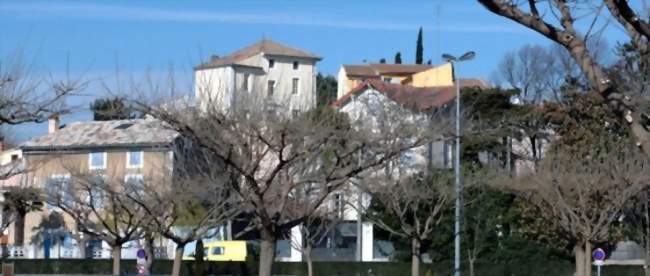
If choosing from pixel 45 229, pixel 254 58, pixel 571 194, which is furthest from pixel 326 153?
pixel 254 58

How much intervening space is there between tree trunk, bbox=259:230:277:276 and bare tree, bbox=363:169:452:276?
2214 cm

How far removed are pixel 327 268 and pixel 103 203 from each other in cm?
1138

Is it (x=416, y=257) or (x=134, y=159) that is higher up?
(x=134, y=159)

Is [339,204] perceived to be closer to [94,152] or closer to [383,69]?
[94,152]

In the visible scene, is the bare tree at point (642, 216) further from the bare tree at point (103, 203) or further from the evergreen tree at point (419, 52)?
the evergreen tree at point (419, 52)

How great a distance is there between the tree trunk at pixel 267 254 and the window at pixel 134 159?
4233 cm

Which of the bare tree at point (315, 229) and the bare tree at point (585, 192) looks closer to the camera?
the bare tree at point (585, 192)

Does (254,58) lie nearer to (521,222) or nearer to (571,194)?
(521,222)

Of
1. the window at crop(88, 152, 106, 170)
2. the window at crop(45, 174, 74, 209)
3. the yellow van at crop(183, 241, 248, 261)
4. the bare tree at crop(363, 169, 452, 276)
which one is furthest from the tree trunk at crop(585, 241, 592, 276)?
the window at crop(88, 152, 106, 170)

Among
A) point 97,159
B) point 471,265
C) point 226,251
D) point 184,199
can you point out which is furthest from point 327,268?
point 97,159

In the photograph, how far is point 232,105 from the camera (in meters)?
31.0

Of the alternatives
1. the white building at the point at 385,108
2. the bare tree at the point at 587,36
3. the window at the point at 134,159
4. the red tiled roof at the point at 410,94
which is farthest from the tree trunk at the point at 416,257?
the bare tree at the point at 587,36

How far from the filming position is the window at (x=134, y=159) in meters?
71.7

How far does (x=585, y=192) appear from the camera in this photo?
2019 inches
